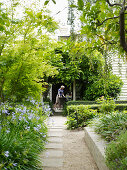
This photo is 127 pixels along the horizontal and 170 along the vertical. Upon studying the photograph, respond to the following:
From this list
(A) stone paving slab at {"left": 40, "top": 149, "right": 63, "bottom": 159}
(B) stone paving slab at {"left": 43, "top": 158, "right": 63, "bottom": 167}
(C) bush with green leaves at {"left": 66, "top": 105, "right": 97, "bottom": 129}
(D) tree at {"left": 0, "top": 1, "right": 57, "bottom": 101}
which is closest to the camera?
(B) stone paving slab at {"left": 43, "top": 158, "right": 63, "bottom": 167}

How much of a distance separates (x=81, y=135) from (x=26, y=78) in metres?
2.48

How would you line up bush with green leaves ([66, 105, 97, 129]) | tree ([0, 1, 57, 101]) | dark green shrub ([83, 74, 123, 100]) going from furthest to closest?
dark green shrub ([83, 74, 123, 100]) < bush with green leaves ([66, 105, 97, 129]) < tree ([0, 1, 57, 101])

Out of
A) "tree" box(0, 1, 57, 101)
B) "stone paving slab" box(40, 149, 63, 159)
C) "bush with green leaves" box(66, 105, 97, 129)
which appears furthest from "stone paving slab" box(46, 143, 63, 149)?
"bush with green leaves" box(66, 105, 97, 129)

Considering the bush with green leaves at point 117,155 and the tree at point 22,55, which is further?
the tree at point 22,55

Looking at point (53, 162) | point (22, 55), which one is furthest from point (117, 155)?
point (22, 55)

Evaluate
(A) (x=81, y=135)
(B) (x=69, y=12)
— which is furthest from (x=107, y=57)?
(A) (x=81, y=135)

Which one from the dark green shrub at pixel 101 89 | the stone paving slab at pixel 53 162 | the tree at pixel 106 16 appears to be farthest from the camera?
the dark green shrub at pixel 101 89

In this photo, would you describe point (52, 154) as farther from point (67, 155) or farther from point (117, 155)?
point (117, 155)

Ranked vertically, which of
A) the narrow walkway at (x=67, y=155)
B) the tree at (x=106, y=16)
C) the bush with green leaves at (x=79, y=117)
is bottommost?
the narrow walkway at (x=67, y=155)

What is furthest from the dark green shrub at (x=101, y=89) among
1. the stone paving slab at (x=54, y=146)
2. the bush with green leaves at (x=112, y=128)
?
the bush with green leaves at (x=112, y=128)

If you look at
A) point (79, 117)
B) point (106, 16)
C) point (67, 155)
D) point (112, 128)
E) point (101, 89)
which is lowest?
point (67, 155)

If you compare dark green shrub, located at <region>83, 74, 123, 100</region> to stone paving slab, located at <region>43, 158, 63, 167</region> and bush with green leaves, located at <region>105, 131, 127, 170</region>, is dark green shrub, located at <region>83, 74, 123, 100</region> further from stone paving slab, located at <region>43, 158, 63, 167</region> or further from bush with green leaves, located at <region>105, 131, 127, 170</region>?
bush with green leaves, located at <region>105, 131, 127, 170</region>

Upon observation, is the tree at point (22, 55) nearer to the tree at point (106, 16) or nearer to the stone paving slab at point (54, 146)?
the stone paving slab at point (54, 146)

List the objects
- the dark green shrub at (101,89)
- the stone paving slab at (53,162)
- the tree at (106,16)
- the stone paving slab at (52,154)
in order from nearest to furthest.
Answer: the tree at (106,16)
the stone paving slab at (53,162)
the stone paving slab at (52,154)
the dark green shrub at (101,89)
